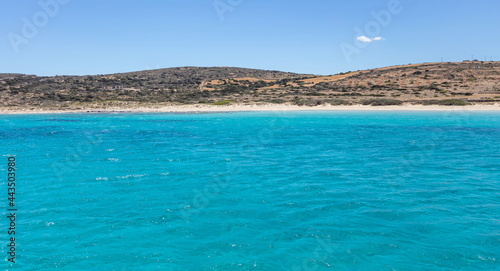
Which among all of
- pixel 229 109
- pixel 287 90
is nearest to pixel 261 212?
pixel 229 109

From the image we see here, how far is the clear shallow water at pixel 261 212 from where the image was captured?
8156 millimetres

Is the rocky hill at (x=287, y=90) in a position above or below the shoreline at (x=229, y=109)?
above

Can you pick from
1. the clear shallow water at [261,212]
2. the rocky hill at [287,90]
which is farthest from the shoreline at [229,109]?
the clear shallow water at [261,212]

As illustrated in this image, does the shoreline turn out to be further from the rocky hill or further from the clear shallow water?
the clear shallow water

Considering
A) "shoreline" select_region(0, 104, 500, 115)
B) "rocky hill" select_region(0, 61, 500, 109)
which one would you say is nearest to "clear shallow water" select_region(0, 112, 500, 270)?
"shoreline" select_region(0, 104, 500, 115)

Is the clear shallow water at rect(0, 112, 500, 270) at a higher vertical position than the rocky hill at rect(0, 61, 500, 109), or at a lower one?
lower

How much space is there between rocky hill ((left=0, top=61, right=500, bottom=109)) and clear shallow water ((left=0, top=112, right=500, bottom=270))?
58768mm

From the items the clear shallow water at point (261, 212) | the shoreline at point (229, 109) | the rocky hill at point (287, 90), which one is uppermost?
the rocky hill at point (287, 90)

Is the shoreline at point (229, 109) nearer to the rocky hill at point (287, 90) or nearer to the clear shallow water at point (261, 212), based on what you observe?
the rocky hill at point (287, 90)

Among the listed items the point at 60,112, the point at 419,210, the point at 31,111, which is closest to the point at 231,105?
the point at 60,112

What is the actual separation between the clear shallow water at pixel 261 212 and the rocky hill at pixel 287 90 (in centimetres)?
5877

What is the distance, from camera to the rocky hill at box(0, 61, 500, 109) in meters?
78.7

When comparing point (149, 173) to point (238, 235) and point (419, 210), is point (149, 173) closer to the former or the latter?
point (238, 235)

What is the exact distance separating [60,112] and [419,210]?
7870cm
